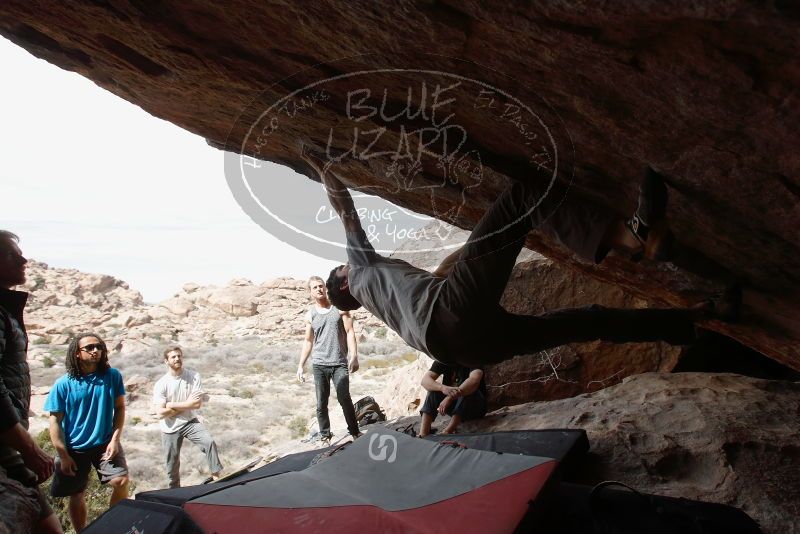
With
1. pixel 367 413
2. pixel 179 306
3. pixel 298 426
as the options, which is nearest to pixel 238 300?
pixel 179 306

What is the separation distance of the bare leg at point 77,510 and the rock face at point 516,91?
3.32 metres

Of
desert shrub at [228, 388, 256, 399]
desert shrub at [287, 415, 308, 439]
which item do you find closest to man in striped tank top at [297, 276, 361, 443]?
desert shrub at [287, 415, 308, 439]

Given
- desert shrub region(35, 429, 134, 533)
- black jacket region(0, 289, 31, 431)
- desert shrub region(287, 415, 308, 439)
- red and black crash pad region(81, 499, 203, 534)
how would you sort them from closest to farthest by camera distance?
black jacket region(0, 289, 31, 431) → red and black crash pad region(81, 499, 203, 534) → desert shrub region(35, 429, 134, 533) → desert shrub region(287, 415, 308, 439)

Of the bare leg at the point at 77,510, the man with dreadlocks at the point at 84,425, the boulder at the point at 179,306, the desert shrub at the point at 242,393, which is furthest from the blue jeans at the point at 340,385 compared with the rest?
the boulder at the point at 179,306

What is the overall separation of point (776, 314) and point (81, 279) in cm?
3558

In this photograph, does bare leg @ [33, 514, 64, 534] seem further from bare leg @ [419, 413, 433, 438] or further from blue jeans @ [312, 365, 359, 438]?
blue jeans @ [312, 365, 359, 438]

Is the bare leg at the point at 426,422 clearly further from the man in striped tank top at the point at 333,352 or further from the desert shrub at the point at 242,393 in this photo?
the desert shrub at the point at 242,393

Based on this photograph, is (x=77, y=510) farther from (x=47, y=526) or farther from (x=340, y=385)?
(x=340, y=385)

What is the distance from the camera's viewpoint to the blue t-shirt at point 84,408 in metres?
4.80

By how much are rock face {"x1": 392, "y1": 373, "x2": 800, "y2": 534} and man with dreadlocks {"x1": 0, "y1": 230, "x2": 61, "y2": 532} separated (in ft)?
10.3

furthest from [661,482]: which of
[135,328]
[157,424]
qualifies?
[135,328]

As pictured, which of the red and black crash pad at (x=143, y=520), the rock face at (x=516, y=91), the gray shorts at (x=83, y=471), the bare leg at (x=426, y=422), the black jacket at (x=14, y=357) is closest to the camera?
the rock face at (x=516, y=91)

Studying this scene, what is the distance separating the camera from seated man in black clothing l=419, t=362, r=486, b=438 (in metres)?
5.39

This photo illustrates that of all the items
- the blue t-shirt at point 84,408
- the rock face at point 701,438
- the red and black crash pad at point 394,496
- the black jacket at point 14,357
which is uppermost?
the black jacket at point 14,357
